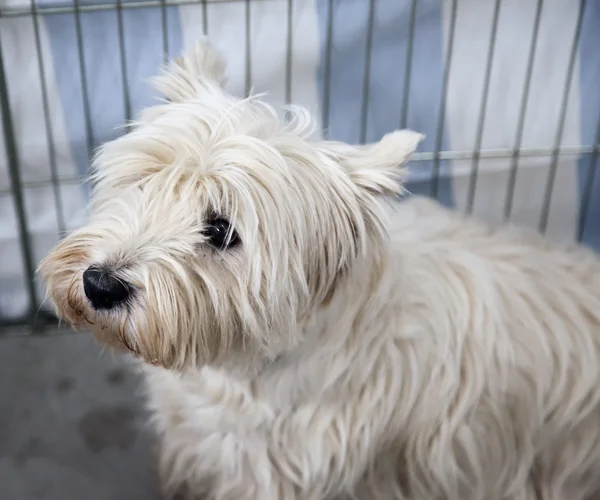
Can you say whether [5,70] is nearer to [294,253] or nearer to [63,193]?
[63,193]

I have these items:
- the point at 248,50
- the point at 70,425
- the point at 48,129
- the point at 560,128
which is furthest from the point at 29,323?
the point at 560,128

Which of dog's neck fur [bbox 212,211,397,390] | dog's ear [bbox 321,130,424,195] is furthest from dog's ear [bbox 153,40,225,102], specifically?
dog's neck fur [bbox 212,211,397,390]

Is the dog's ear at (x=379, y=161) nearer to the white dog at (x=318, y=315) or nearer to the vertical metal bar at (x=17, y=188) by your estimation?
the white dog at (x=318, y=315)

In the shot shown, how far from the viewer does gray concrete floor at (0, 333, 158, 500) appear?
127 cm

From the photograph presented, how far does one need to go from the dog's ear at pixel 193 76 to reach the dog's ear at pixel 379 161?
16cm

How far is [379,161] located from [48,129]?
761mm

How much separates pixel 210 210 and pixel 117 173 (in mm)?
118

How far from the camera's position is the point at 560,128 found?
1.46 m

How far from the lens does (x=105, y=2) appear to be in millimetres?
1339

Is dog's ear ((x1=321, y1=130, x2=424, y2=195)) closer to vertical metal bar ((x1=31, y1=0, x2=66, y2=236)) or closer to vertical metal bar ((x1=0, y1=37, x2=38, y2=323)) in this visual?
vertical metal bar ((x1=31, y1=0, x2=66, y2=236))

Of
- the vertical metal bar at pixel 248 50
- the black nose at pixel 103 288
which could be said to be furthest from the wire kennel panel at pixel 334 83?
the black nose at pixel 103 288

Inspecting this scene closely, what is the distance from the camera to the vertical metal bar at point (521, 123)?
139 centimetres

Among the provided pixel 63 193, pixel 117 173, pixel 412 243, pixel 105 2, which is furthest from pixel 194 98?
pixel 63 193

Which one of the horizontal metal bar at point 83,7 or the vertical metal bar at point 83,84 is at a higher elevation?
the horizontal metal bar at point 83,7
